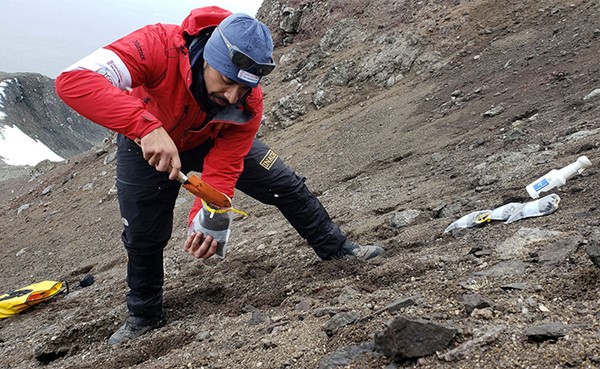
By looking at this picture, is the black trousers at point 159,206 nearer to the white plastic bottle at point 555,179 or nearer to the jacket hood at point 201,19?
the jacket hood at point 201,19

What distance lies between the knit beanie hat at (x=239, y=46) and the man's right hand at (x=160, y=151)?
21.0 inches

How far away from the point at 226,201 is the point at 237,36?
1.00m

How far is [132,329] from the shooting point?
3.89 m

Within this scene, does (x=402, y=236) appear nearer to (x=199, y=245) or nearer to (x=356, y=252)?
(x=356, y=252)

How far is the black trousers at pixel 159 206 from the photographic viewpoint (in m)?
3.65

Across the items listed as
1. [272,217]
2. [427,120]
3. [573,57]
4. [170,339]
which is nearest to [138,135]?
[170,339]

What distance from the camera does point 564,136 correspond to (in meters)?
5.70

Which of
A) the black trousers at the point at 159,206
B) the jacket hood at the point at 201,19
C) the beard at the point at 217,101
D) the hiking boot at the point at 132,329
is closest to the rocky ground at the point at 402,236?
the hiking boot at the point at 132,329

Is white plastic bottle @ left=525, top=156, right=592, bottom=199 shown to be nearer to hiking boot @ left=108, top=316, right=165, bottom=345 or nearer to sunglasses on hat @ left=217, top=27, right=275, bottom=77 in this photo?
sunglasses on hat @ left=217, top=27, right=275, bottom=77

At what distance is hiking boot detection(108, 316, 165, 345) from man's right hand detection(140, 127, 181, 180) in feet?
5.00

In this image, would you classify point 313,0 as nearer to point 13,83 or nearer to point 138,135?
point 138,135

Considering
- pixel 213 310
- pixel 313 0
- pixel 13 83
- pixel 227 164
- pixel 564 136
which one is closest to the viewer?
pixel 227 164

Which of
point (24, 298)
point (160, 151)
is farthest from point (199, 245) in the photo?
point (24, 298)

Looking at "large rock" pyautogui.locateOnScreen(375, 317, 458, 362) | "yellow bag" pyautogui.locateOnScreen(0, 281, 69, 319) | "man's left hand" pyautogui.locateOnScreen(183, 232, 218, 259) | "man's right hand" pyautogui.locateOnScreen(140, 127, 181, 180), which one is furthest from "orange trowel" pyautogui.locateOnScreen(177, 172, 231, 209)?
"yellow bag" pyautogui.locateOnScreen(0, 281, 69, 319)
